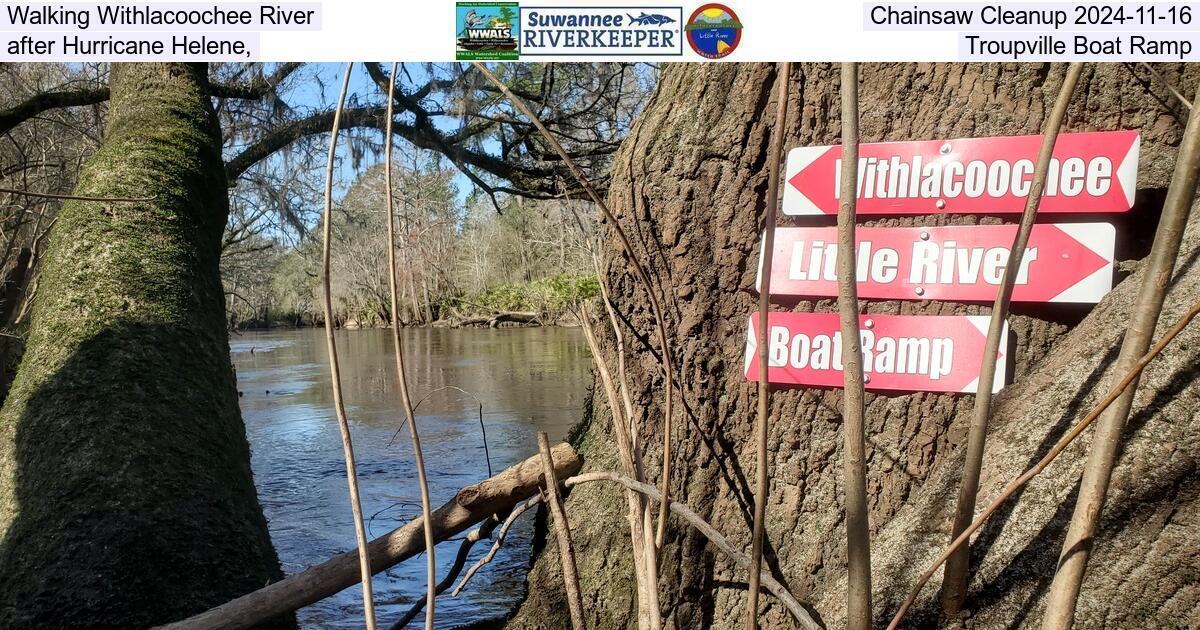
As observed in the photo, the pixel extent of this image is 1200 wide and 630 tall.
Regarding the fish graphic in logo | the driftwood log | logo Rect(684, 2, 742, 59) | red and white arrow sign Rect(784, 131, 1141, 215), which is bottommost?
the driftwood log

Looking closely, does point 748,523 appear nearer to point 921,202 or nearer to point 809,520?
point 809,520

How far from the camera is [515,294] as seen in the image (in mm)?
34906

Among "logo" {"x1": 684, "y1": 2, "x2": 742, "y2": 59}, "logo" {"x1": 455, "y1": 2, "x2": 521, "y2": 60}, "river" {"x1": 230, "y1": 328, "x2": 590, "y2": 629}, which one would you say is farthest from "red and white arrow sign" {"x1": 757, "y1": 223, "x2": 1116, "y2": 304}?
"river" {"x1": 230, "y1": 328, "x2": 590, "y2": 629}

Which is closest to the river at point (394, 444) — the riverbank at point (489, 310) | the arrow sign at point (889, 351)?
the arrow sign at point (889, 351)

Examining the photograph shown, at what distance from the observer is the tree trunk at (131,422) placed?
3.04 m

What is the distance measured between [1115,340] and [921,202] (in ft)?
2.54

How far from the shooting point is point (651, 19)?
2607 mm

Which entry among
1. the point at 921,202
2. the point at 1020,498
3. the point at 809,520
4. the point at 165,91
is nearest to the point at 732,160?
the point at 921,202

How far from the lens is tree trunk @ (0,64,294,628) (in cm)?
304

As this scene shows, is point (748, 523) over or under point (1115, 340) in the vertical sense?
under

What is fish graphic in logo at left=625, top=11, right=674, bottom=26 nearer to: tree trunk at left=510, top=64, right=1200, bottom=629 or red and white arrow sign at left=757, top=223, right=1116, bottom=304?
tree trunk at left=510, top=64, right=1200, bottom=629

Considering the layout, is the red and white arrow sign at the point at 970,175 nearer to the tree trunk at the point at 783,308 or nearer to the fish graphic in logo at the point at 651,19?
the tree trunk at the point at 783,308

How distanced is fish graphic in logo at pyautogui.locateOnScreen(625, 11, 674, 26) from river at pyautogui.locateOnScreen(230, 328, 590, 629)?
151 cm

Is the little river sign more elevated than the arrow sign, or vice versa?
the little river sign
